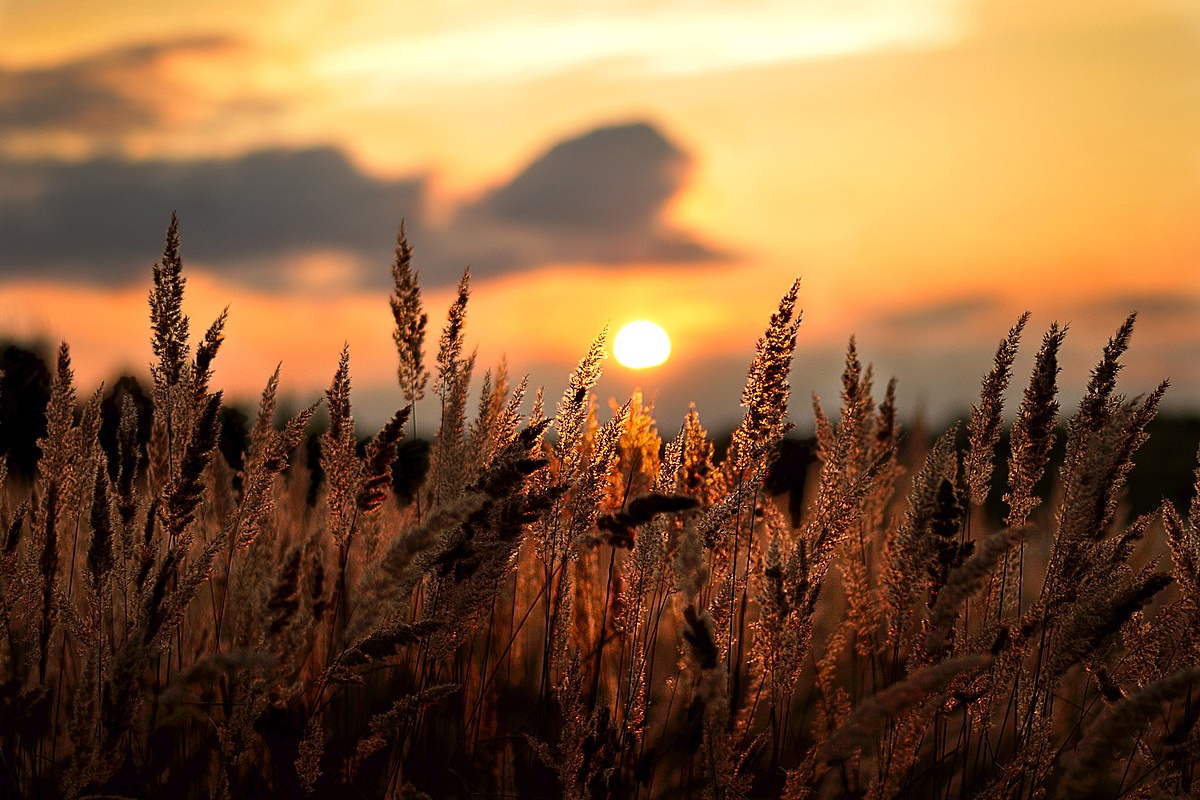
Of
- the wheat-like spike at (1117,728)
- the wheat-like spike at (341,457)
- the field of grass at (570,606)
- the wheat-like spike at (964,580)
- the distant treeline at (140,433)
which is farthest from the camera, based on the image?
the distant treeline at (140,433)

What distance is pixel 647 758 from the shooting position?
3.24m

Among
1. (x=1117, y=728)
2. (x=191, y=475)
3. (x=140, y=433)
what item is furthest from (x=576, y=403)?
(x=140, y=433)

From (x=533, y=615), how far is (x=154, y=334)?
84.5 inches

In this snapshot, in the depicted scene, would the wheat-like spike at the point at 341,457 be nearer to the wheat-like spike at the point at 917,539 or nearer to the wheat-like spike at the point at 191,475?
the wheat-like spike at the point at 191,475

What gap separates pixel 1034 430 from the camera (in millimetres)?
2846

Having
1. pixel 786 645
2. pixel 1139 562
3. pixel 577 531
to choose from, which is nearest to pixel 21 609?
pixel 577 531

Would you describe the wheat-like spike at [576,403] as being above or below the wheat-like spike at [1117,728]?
above

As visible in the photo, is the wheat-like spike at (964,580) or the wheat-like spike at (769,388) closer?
the wheat-like spike at (964,580)

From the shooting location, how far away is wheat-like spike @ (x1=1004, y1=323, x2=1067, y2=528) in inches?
110

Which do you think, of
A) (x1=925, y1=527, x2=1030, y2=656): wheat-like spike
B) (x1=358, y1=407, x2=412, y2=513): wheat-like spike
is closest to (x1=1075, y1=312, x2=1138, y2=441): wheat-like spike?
(x1=925, y1=527, x2=1030, y2=656): wheat-like spike

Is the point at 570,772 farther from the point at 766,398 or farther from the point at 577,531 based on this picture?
the point at 766,398

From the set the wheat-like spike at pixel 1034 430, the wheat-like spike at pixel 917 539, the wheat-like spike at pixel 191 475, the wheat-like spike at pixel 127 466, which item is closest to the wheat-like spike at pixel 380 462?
the wheat-like spike at pixel 191 475

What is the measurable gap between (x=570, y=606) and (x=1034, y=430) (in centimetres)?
134

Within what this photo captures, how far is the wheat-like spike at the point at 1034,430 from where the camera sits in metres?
2.79
